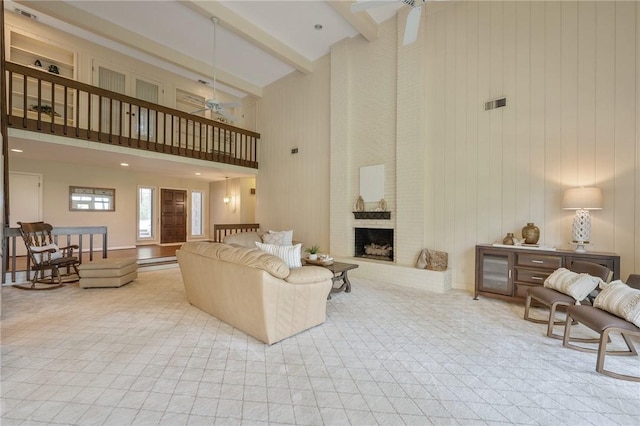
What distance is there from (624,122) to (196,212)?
439 inches

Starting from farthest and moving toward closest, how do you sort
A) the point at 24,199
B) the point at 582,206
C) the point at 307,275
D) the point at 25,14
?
the point at 24,199 → the point at 25,14 → the point at 582,206 → the point at 307,275

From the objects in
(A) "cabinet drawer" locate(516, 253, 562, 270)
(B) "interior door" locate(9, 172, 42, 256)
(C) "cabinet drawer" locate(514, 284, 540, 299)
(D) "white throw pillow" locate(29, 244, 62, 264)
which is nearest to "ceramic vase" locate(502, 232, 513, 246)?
(A) "cabinet drawer" locate(516, 253, 562, 270)

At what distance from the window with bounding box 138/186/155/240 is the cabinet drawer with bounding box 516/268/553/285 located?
32.8 ft

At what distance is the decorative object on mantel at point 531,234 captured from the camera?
12.5 feet

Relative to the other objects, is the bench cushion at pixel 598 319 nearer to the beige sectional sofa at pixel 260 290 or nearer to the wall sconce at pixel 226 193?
the beige sectional sofa at pixel 260 290

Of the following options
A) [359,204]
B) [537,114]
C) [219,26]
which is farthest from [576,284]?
[219,26]

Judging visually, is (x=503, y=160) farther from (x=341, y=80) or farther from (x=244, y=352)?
(x=244, y=352)

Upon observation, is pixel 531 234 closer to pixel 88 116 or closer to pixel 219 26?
pixel 219 26

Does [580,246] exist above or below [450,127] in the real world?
below

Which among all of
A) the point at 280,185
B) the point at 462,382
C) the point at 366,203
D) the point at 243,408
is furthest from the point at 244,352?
the point at 280,185

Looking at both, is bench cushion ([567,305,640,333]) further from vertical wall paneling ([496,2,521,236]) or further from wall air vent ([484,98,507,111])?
wall air vent ([484,98,507,111])

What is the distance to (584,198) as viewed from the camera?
3.31 metres

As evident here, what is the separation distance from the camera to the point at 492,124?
4332 mm

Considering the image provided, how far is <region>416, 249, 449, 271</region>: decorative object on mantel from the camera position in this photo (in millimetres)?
4734
